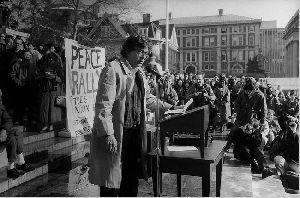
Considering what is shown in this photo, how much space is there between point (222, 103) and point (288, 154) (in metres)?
5.60

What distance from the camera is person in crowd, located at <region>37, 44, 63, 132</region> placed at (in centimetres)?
610

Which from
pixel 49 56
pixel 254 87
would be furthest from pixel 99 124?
pixel 254 87

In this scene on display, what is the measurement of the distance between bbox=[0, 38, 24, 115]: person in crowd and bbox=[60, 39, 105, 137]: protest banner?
3.73 ft

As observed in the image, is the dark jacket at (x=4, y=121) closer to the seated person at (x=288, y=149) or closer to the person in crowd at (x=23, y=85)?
the person in crowd at (x=23, y=85)

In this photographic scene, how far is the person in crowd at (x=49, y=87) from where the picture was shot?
6098 mm

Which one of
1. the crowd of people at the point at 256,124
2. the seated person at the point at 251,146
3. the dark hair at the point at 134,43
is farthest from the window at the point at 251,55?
the dark hair at the point at 134,43

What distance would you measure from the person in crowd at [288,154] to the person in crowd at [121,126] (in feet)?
9.91

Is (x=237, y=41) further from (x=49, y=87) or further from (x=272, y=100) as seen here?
(x=49, y=87)

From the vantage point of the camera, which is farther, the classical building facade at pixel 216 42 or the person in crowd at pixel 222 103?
the classical building facade at pixel 216 42

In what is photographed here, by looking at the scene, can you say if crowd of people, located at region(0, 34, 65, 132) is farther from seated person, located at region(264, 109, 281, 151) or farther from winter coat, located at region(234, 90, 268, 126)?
seated person, located at region(264, 109, 281, 151)

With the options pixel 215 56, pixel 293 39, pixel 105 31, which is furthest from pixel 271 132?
pixel 293 39

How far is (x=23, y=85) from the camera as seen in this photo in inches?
242

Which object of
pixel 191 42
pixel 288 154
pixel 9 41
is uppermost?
pixel 191 42

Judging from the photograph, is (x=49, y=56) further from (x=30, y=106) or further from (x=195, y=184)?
(x=195, y=184)
